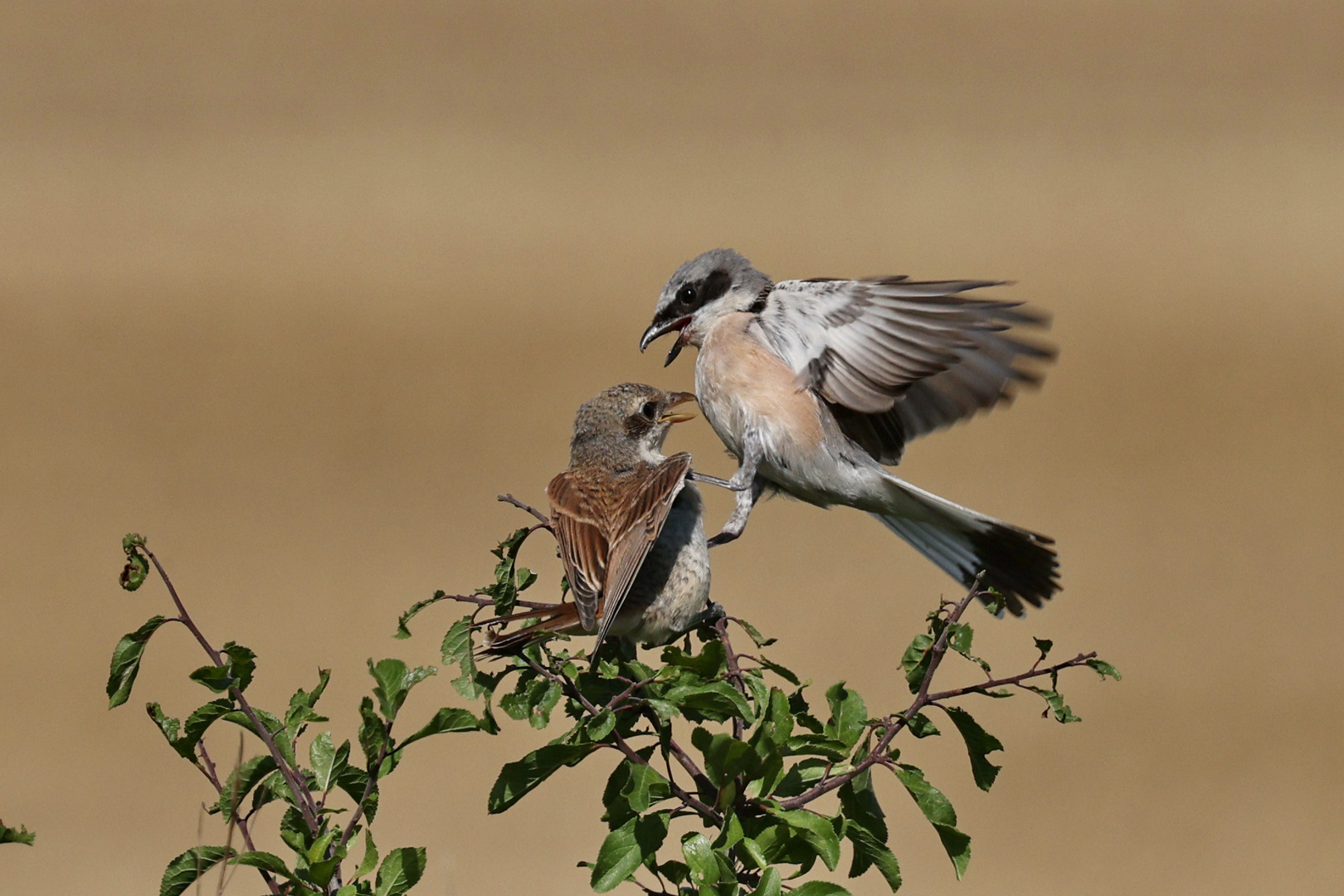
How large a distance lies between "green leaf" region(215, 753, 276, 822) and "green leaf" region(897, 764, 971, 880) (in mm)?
1247

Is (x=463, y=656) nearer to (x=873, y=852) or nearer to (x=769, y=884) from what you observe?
(x=769, y=884)

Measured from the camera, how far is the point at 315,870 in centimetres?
214

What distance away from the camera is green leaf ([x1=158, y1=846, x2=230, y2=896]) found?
225 centimetres

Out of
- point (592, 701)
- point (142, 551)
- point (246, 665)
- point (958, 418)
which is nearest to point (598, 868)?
point (592, 701)

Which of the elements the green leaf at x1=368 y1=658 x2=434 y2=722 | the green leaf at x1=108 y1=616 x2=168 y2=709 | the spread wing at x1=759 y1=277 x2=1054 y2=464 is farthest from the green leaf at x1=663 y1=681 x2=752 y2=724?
the spread wing at x1=759 y1=277 x2=1054 y2=464

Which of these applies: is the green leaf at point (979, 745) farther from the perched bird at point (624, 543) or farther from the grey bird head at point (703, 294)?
the grey bird head at point (703, 294)

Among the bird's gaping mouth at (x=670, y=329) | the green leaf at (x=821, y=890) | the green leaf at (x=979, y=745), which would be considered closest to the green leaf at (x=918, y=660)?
the green leaf at (x=979, y=745)

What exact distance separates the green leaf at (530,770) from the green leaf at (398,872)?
0.59 ft

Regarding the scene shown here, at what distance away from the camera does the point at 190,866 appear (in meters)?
2.25

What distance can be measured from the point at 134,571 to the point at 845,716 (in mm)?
1435

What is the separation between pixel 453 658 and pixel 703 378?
1.93m

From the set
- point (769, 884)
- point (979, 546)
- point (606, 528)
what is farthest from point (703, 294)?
point (769, 884)

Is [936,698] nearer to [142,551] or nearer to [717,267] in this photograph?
[142,551]

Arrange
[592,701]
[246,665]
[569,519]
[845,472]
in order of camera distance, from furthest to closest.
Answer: [845,472] → [569,519] → [592,701] → [246,665]
